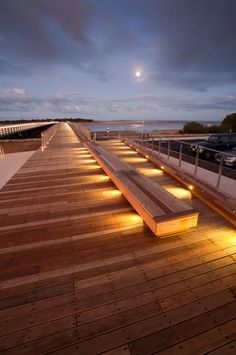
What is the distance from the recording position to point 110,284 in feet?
8.07

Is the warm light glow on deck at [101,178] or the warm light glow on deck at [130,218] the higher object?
the warm light glow on deck at [101,178]

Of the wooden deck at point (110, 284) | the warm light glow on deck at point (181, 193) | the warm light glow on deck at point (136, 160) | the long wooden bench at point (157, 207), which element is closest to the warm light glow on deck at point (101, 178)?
the long wooden bench at point (157, 207)

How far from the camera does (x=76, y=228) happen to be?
11.8 feet

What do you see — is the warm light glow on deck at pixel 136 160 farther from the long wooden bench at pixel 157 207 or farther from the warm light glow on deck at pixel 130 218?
the warm light glow on deck at pixel 130 218

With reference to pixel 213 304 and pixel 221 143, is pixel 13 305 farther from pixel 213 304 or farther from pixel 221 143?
pixel 221 143

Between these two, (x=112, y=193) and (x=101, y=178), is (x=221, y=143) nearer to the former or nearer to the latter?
(x=101, y=178)

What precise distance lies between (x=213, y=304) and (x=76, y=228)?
236 cm

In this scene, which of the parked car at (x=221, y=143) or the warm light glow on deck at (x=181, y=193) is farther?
the parked car at (x=221, y=143)

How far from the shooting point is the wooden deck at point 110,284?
1874 millimetres

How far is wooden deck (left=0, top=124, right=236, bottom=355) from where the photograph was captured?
187 centimetres

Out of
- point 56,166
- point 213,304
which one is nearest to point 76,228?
point 213,304

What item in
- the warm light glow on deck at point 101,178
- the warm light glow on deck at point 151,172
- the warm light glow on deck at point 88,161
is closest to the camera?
the warm light glow on deck at point 101,178

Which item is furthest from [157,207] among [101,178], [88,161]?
[88,161]

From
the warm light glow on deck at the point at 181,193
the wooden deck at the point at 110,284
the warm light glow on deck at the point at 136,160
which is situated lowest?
the wooden deck at the point at 110,284
